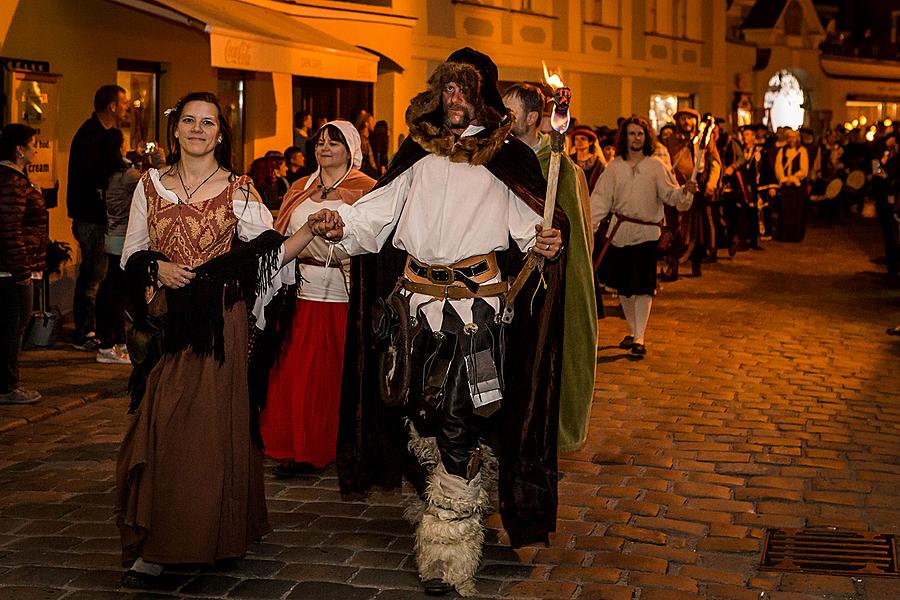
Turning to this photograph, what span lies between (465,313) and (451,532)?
0.88 meters

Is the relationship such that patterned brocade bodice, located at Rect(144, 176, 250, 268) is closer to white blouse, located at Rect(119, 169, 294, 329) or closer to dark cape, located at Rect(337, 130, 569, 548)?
white blouse, located at Rect(119, 169, 294, 329)

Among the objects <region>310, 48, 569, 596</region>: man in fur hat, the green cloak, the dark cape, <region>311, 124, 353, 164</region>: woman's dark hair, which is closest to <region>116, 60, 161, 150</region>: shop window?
<region>311, 124, 353, 164</region>: woman's dark hair

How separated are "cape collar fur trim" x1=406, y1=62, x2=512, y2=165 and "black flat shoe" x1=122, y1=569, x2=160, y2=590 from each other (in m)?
2.03

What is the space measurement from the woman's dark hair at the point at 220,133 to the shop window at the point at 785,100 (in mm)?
41729

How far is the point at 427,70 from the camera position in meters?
24.4

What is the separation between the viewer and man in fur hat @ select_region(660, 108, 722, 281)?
1666cm

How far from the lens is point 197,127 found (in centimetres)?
559

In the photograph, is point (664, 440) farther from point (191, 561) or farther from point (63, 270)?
point (63, 270)

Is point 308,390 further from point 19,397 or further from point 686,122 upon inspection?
point 686,122

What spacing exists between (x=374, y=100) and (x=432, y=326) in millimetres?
17688

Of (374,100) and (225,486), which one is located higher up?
(374,100)

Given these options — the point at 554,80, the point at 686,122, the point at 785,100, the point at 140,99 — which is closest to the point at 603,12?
the point at 686,122

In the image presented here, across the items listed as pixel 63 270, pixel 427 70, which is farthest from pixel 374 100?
pixel 63 270

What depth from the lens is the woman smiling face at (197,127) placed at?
18.3 feet
